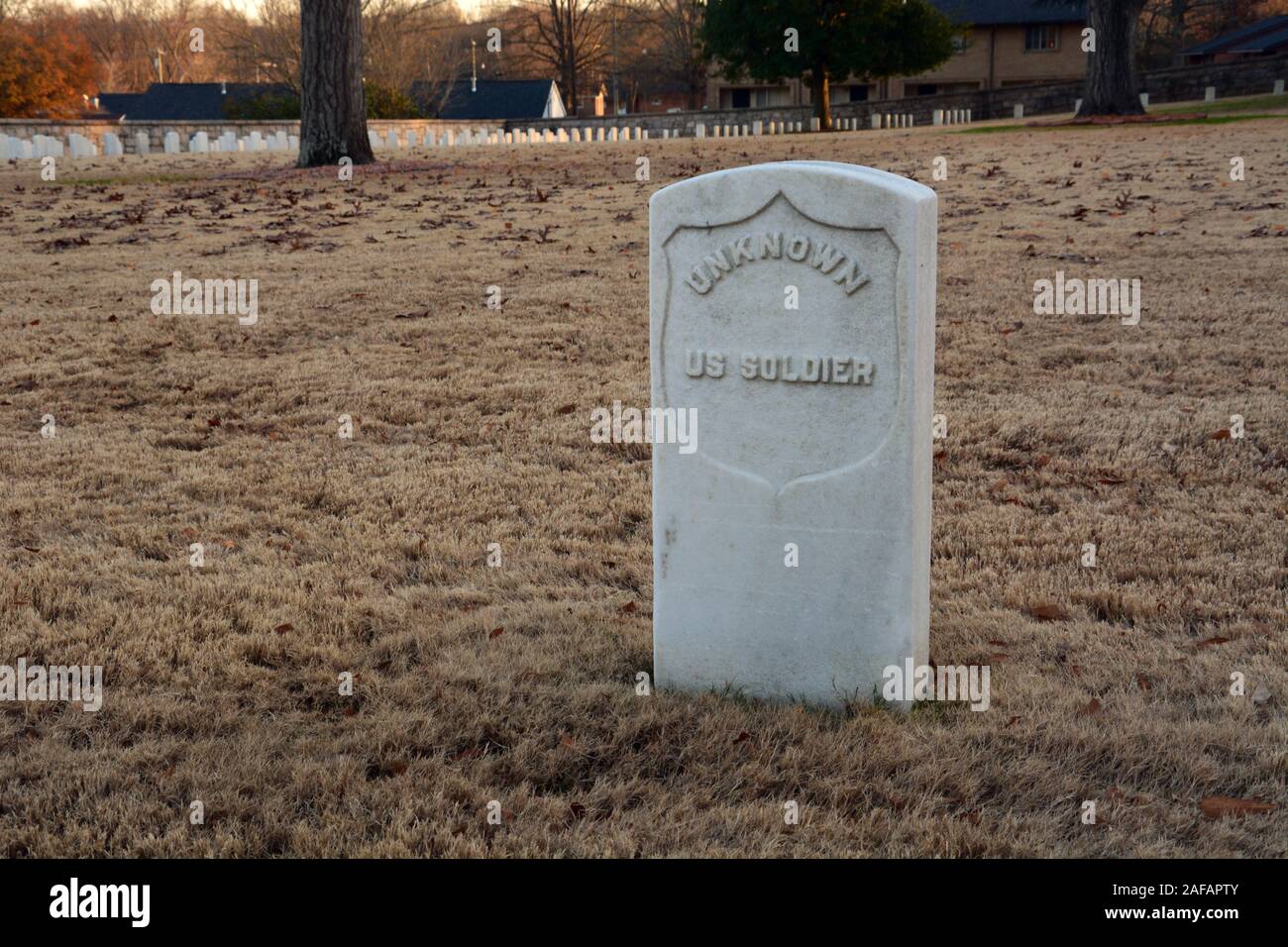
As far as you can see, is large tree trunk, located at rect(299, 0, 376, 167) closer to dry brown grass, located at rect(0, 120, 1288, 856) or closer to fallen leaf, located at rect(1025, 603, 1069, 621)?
dry brown grass, located at rect(0, 120, 1288, 856)

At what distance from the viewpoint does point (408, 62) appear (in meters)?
49.7

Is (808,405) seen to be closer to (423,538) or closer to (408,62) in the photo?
(423,538)

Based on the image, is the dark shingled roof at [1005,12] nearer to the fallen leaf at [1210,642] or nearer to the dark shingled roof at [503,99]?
the dark shingled roof at [503,99]

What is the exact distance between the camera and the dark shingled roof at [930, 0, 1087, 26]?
52875 millimetres

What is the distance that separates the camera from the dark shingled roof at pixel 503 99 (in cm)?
5600

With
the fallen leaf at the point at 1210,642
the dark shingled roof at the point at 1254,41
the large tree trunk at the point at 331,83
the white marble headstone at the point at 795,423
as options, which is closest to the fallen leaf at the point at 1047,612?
the fallen leaf at the point at 1210,642

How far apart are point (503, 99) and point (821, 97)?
73.5 feet

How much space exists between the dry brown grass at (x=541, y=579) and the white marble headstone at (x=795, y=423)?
0.82 ft

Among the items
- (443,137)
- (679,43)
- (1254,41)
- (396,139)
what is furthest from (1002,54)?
(396,139)

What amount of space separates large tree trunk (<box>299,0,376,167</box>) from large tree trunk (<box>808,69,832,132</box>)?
21.5m

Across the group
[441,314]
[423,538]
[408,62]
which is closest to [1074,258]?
[441,314]

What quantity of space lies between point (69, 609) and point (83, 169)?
19.3 meters

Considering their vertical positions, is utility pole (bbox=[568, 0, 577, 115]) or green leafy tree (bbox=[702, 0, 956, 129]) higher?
utility pole (bbox=[568, 0, 577, 115])

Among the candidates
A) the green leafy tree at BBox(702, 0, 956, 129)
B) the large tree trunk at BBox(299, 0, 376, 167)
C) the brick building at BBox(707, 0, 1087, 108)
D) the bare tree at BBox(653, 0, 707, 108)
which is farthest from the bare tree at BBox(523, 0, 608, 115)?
the large tree trunk at BBox(299, 0, 376, 167)
